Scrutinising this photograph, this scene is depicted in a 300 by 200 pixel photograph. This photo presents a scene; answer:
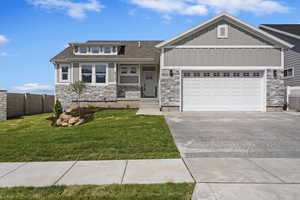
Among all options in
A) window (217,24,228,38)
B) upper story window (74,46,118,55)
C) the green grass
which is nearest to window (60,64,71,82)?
upper story window (74,46,118,55)

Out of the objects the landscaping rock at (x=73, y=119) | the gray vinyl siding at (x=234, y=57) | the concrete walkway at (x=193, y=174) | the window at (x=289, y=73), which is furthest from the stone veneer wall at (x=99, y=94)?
the window at (x=289, y=73)

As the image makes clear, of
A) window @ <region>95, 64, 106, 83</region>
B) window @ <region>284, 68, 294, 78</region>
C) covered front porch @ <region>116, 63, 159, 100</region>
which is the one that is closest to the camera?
window @ <region>284, 68, 294, 78</region>

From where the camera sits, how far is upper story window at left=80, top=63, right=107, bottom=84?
18.4 meters

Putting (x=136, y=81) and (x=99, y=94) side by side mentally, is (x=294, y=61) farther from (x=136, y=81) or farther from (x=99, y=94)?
(x=99, y=94)

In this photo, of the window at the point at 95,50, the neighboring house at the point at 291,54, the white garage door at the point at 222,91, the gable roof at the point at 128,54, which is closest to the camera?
the white garage door at the point at 222,91

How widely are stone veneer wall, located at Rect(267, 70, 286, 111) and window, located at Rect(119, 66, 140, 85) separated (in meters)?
10.2

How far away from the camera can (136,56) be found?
1892cm

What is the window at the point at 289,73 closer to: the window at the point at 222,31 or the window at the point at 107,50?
the window at the point at 222,31

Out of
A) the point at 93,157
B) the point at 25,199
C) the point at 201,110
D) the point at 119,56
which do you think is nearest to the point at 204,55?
the point at 201,110

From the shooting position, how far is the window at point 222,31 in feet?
45.7

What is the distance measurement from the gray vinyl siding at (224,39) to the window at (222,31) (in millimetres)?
199

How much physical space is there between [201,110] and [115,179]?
10.6 metres

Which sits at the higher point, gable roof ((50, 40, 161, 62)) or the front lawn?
gable roof ((50, 40, 161, 62))

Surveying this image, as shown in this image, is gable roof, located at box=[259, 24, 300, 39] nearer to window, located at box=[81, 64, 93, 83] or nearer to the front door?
the front door
